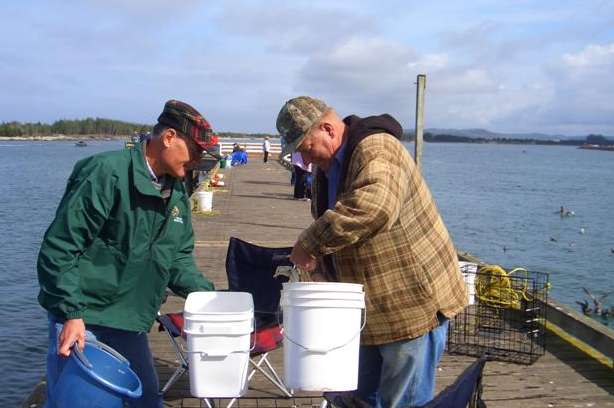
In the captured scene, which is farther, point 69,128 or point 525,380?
point 69,128

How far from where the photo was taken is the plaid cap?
303 cm

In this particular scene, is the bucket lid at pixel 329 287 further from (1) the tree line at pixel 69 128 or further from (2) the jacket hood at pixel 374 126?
(1) the tree line at pixel 69 128

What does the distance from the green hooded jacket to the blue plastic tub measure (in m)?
0.17

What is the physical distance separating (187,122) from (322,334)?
1.04m

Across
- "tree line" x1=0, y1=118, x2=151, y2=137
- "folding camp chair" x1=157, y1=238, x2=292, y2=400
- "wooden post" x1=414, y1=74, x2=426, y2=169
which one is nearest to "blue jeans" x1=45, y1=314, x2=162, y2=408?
"folding camp chair" x1=157, y1=238, x2=292, y2=400

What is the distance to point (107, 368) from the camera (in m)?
2.95

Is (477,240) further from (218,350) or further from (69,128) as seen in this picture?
(69,128)

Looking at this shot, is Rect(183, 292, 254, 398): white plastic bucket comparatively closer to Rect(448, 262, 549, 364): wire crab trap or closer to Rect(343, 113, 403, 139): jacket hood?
Rect(343, 113, 403, 139): jacket hood

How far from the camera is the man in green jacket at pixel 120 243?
9.30 ft

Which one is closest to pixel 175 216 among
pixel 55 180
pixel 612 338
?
pixel 612 338

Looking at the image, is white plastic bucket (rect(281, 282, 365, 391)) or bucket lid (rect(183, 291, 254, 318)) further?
bucket lid (rect(183, 291, 254, 318))

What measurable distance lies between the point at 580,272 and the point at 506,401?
1474cm

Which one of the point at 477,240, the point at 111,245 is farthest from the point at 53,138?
the point at 111,245

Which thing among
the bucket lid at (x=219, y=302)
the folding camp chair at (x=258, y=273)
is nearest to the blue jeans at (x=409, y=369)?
the bucket lid at (x=219, y=302)
